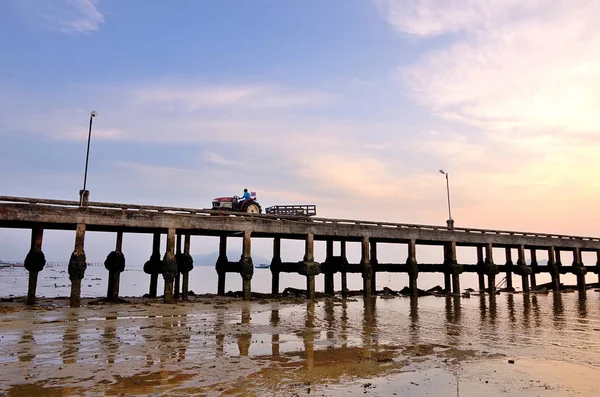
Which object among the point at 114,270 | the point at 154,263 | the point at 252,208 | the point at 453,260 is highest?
the point at 252,208

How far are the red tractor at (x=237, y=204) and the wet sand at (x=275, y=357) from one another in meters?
11.3

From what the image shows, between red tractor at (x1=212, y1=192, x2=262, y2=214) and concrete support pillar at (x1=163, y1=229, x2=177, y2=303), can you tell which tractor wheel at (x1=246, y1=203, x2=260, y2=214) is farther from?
concrete support pillar at (x1=163, y1=229, x2=177, y2=303)

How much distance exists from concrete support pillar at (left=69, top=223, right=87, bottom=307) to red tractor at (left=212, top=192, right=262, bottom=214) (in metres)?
9.83

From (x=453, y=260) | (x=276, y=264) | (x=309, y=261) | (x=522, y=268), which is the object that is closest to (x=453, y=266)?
(x=453, y=260)

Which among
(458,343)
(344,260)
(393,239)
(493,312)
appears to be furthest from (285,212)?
(458,343)

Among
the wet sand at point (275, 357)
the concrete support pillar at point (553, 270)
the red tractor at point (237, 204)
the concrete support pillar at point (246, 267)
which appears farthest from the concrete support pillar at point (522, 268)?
the concrete support pillar at point (246, 267)

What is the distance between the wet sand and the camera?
7.69m

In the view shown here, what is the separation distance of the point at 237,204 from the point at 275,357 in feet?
65.3

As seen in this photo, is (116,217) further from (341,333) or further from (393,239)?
(393,239)

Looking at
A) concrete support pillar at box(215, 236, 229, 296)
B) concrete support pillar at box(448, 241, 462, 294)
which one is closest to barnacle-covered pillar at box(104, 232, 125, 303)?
concrete support pillar at box(215, 236, 229, 296)

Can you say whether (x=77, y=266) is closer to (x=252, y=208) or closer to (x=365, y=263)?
(x=252, y=208)

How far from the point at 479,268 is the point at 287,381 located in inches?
1318

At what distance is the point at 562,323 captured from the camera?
18.3 metres

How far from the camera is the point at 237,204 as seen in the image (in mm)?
29484
